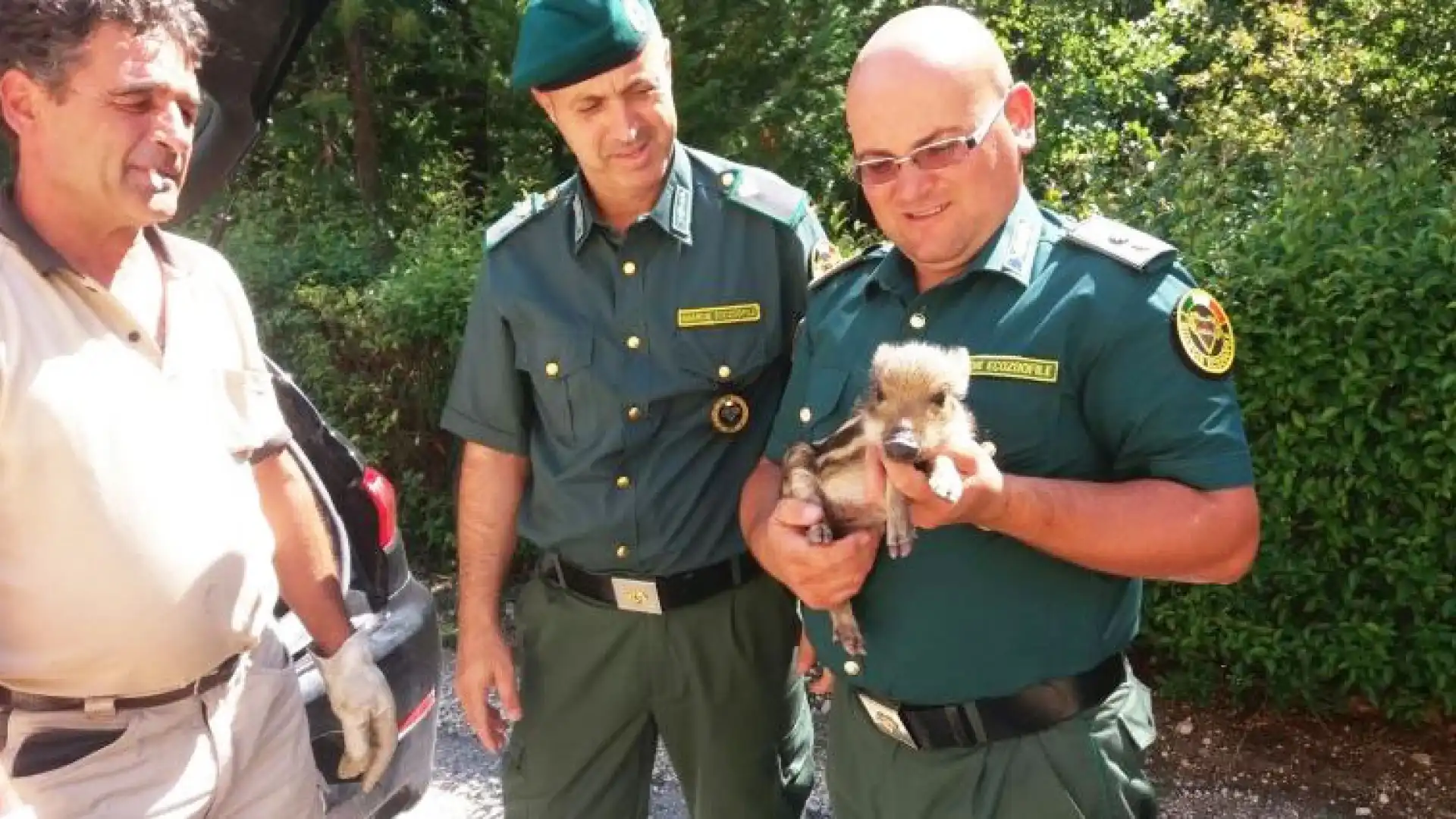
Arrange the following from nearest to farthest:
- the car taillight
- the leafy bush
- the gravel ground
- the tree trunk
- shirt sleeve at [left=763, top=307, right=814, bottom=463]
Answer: shirt sleeve at [left=763, top=307, right=814, bottom=463], the leafy bush, the car taillight, the gravel ground, the tree trunk

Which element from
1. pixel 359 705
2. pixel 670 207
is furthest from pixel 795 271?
pixel 359 705

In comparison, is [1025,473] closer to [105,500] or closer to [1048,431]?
[1048,431]

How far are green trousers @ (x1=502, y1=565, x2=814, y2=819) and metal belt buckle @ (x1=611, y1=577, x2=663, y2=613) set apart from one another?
0.07 feet

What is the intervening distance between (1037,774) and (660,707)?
110cm

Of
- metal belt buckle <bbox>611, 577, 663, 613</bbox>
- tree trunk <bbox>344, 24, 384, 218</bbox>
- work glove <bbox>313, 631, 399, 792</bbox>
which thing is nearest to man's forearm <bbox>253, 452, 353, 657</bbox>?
work glove <bbox>313, 631, 399, 792</bbox>

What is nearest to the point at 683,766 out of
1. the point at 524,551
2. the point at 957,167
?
the point at 957,167

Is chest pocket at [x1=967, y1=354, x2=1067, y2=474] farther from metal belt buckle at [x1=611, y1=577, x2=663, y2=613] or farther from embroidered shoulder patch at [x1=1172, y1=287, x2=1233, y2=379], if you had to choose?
metal belt buckle at [x1=611, y1=577, x2=663, y2=613]

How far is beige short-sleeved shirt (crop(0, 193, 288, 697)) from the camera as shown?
2070 mm

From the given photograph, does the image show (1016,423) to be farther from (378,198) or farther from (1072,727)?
(378,198)

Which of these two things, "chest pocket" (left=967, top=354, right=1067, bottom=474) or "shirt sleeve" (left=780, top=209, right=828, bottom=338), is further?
"shirt sleeve" (left=780, top=209, right=828, bottom=338)

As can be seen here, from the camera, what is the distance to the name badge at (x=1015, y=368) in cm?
209

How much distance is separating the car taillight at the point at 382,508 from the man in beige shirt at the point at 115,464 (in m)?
1.36

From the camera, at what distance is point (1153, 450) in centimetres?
205

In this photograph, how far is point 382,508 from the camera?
387cm
